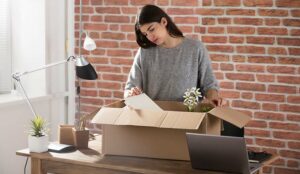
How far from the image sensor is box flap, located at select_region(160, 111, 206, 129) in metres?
2.36

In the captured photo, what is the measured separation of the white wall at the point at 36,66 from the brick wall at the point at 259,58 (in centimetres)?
89

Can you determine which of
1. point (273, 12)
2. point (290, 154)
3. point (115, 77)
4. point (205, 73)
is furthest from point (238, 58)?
point (115, 77)

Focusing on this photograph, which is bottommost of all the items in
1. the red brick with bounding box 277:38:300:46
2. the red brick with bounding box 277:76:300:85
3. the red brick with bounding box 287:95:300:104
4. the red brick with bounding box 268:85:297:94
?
the red brick with bounding box 287:95:300:104

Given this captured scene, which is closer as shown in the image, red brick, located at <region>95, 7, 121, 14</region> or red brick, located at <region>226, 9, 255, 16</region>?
red brick, located at <region>226, 9, 255, 16</region>

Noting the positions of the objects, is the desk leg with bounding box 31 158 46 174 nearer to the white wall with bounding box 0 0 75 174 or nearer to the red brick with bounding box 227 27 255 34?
the white wall with bounding box 0 0 75 174

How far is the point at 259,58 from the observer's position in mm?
3881

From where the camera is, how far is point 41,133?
269 centimetres

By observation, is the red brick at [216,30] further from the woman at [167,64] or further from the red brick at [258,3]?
the woman at [167,64]

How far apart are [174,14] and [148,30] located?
1.25 m

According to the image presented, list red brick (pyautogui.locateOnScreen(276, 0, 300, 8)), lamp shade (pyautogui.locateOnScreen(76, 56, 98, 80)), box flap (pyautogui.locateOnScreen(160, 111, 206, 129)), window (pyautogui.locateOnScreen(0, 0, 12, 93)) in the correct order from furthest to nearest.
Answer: window (pyautogui.locateOnScreen(0, 0, 12, 93))
red brick (pyautogui.locateOnScreen(276, 0, 300, 8))
lamp shade (pyautogui.locateOnScreen(76, 56, 98, 80))
box flap (pyautogui.locateOnScreen(160, 111, 206, 129))

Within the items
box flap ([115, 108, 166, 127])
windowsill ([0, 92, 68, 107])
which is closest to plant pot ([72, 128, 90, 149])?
box flap ([115, 108, 166, 127])

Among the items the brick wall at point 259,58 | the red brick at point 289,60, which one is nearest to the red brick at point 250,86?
the brick wall at point 259,58

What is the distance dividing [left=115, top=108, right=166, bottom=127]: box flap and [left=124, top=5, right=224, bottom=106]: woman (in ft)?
1.36

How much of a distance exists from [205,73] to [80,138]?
2.72ft
